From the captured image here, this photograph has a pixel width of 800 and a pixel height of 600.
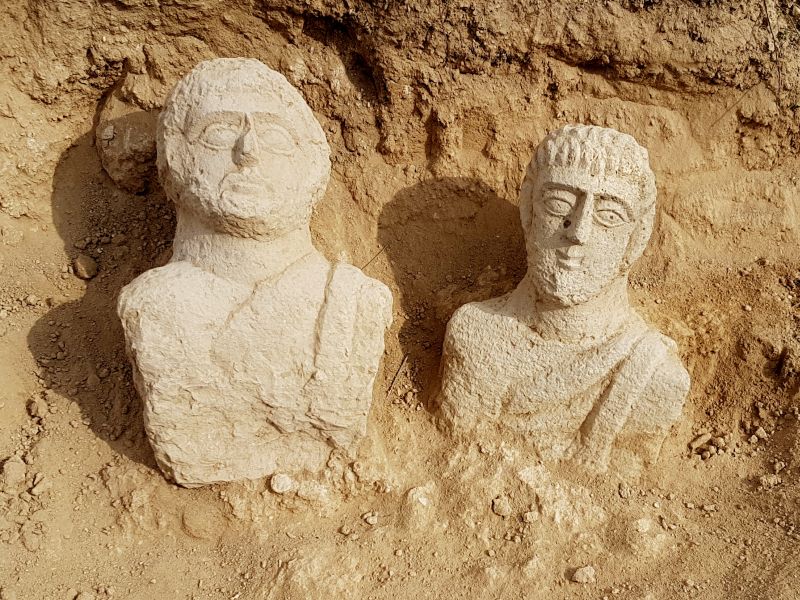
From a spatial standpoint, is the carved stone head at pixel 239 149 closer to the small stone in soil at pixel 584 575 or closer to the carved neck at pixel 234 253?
the carved neck at pixel 234 253

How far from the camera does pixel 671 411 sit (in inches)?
143

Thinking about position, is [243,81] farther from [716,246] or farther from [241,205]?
[716,246]

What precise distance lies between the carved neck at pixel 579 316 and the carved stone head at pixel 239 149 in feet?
4.01

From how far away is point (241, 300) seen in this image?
3.42 m

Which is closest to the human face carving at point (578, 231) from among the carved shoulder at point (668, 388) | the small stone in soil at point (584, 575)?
the carved shoulder at point (668, 388)

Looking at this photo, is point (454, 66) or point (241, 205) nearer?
point (241, 205)

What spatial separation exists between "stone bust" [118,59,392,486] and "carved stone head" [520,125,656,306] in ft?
2.70

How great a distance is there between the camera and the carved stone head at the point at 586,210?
3.39 meters

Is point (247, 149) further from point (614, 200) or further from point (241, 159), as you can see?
point (614, 200)

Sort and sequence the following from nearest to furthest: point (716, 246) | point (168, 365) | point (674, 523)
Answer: point (168, 365)
point (674, 523)
point (716, 246)

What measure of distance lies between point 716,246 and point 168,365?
3196 mm

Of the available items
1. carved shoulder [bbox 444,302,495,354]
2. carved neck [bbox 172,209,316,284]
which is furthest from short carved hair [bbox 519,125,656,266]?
carved neck [bbox 172,209,316,284]

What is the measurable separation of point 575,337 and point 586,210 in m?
0.68

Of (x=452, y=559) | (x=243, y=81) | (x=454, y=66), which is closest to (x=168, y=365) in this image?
(x=243, y=81)
